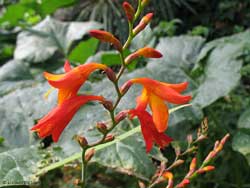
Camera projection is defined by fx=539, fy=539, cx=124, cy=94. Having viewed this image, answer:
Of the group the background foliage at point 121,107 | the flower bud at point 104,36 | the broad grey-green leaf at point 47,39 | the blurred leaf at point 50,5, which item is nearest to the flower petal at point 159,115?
the flower bud at point 104,36

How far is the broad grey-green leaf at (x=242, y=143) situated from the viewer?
1.47 m

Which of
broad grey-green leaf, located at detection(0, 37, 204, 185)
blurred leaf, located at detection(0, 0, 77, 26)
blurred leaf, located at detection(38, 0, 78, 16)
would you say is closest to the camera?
broad grey-green leaf, located at detection(0, 37, 204, 185)

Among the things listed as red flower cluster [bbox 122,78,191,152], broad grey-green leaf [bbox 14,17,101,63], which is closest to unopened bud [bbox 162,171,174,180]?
red flower cluster [bbox 122,78,191,152]

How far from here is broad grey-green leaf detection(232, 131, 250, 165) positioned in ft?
4.83

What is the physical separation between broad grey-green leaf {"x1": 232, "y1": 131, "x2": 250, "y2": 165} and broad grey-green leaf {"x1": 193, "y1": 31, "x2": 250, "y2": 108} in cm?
15

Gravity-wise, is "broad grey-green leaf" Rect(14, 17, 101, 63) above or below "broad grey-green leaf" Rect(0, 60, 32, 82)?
below

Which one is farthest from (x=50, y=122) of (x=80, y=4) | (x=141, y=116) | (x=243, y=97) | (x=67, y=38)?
(x=80, y=4)

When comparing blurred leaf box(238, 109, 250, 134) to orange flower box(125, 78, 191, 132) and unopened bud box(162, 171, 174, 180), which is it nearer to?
unopened bud box(162, 171, 174, 180)

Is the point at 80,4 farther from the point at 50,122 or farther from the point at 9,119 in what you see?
the point at 50,122

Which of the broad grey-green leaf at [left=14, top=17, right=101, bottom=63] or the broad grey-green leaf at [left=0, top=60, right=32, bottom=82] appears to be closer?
the broad grey-green leaf at [left=0, top=60, right=32, bottom=82]

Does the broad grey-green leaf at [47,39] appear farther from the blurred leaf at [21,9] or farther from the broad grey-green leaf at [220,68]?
the broad grey-green leaf at [220,68]

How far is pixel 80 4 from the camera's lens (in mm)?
5457

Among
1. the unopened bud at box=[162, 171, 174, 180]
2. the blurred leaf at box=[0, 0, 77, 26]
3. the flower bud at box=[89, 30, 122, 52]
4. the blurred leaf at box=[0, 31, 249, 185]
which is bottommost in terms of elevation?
the blurred leaf at box=[0, 0, 77, 26]

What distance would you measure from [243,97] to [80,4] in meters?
Result: 3.51
